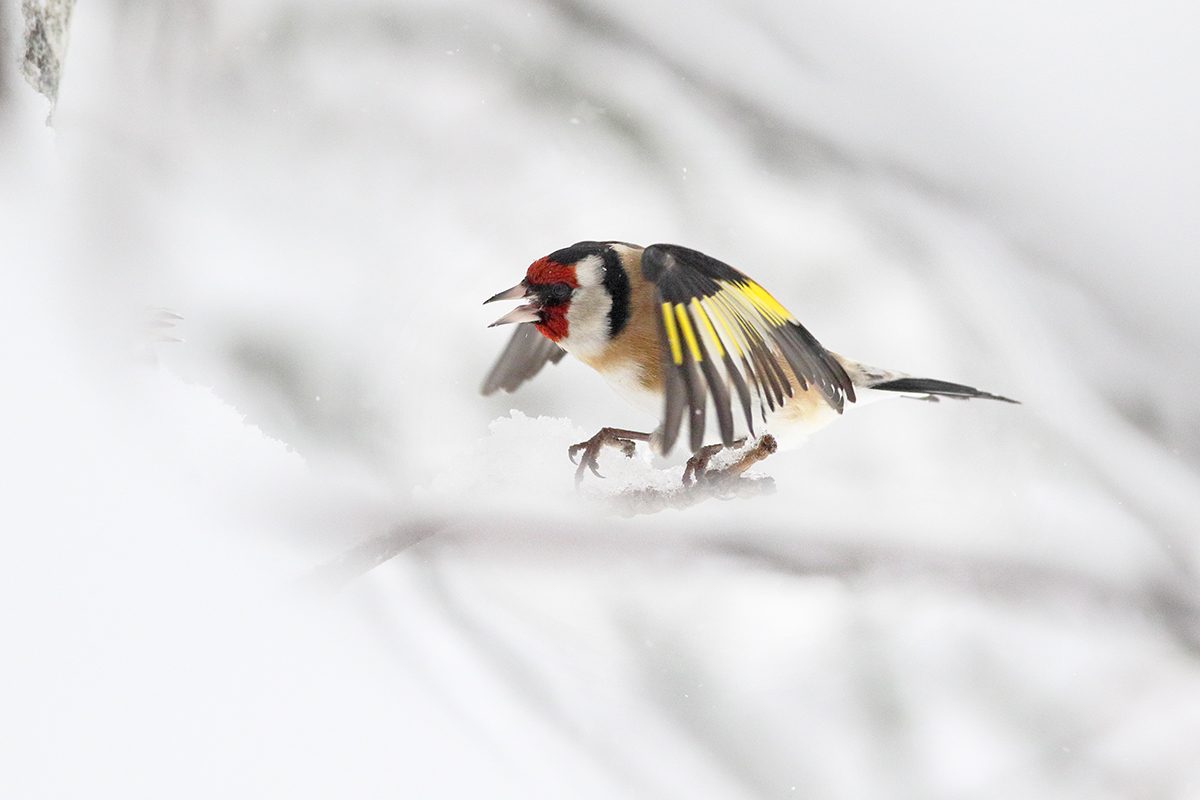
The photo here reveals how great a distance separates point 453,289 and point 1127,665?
3.14 feet

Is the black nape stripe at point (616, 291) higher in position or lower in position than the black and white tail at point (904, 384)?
higher

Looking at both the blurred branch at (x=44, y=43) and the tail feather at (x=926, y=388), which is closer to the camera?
the blurred branch at (x=44, y=43)

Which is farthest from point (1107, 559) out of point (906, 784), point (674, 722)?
point (674, 722)

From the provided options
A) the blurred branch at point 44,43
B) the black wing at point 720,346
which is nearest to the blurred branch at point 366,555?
the black wing at point 720,346

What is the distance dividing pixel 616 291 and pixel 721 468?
18 centimetres

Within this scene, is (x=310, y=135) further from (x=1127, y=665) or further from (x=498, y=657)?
(x=1127, y=665)

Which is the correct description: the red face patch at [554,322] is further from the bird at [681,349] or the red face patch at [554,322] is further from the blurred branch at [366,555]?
the blurred branch at [366,555]

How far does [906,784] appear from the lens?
Result: 113 cm

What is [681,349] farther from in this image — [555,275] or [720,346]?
[555,275]

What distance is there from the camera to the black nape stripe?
2.47 feet

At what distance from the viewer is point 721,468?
0.79 metres

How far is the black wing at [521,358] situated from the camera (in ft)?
2.95

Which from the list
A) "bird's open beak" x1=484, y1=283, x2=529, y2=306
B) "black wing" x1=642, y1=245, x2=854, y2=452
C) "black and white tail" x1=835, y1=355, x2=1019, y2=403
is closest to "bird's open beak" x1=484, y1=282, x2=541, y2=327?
"bird's open beak" x1=484, y1=283, x2=529, y2=306

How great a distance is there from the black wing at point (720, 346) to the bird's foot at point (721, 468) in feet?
0.26
